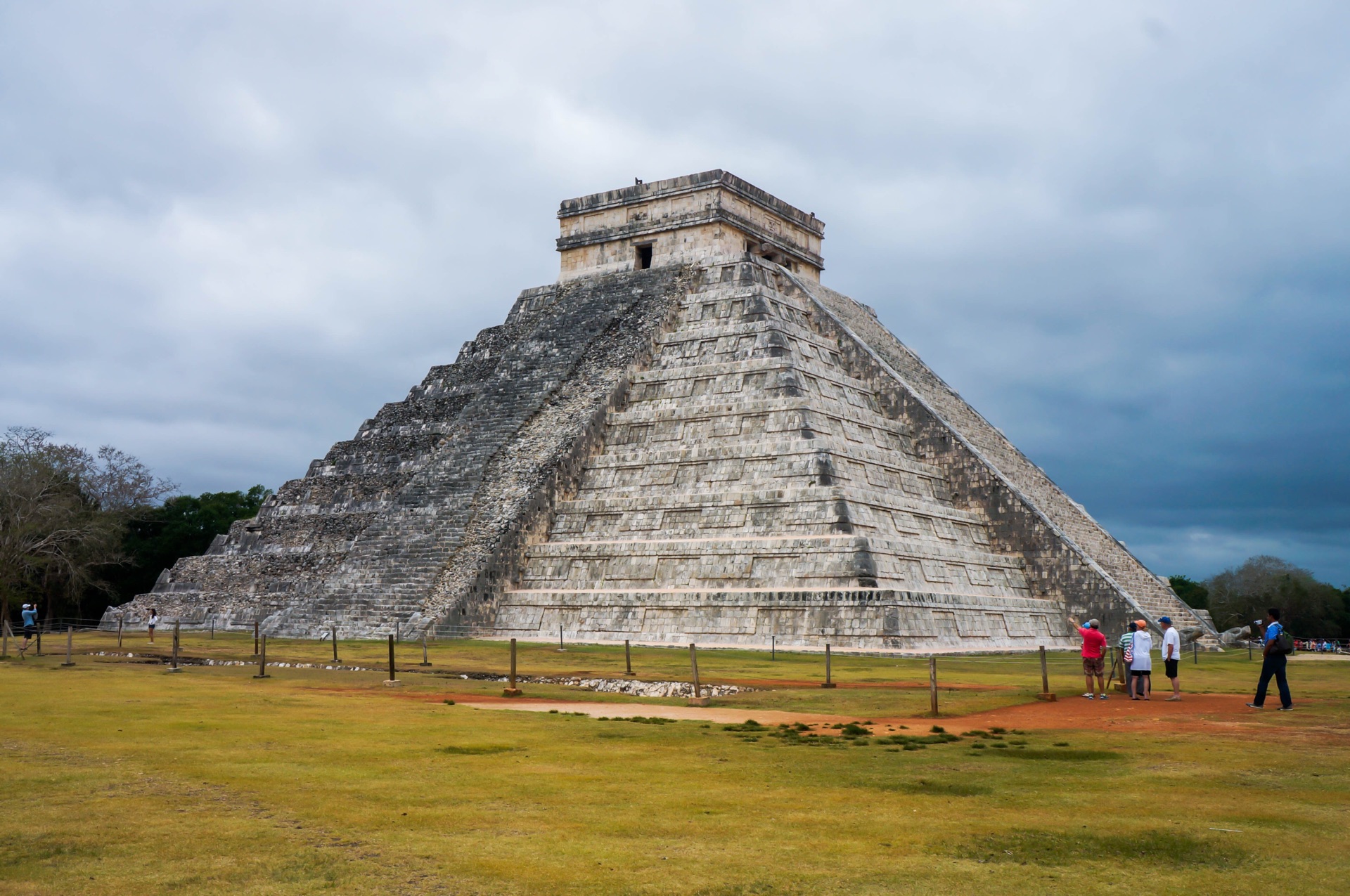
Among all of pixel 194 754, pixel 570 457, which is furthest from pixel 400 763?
pixel 570 457

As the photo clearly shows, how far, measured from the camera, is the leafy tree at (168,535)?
4019cm

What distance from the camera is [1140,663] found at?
13.4 meters

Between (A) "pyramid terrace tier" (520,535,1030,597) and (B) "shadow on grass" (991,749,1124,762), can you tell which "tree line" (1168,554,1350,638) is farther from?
(B) "shadow on grass" (991,749,1124,762)

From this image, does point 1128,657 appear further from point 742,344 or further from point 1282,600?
point 1282,600

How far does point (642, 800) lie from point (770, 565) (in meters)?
14.8

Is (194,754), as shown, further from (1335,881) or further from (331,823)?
(1335,881)

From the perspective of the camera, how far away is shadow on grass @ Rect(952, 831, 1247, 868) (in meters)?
5.73

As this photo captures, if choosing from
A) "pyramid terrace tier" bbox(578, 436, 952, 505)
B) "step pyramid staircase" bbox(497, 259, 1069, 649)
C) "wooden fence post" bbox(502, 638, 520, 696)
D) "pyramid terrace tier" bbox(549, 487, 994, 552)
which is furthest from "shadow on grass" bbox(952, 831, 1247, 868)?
"pyramid terrace tier" bbox(578, 436, 952, 505)

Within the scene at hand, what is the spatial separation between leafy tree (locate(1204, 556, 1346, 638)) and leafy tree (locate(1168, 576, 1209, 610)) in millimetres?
1667

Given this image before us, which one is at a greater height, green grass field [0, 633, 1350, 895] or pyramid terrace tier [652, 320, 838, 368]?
pyramid terrace tier [652, 320, 838, 368]

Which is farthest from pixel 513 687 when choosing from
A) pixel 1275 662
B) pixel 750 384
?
pixel 750 384

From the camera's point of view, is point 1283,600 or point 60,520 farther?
point 1283,600

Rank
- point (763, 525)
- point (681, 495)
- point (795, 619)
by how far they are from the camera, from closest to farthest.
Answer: point (795, 619)
point (763, 525)
point (681, 495)

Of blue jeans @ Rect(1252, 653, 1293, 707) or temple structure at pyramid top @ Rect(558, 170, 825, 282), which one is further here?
temple structure at pyramid top @ Rect(558, 170, 825, 282)
